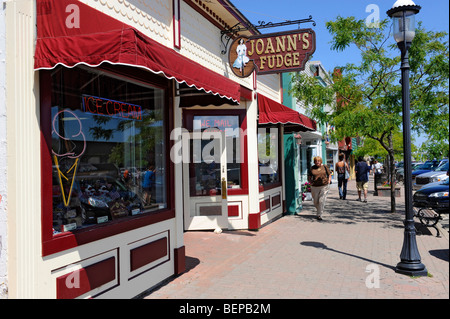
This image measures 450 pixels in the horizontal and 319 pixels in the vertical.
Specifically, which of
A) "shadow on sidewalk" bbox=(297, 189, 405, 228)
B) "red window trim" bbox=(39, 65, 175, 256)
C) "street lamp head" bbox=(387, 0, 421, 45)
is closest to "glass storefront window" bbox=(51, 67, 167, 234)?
"red window trim" bbox=(39, 65, 175, 256)

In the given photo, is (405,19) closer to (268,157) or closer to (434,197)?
(268,157)

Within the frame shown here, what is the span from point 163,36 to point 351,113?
5.26m

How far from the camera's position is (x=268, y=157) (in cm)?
1094

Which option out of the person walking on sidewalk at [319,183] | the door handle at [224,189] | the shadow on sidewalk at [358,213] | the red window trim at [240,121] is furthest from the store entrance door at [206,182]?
the shadow on sidewalk at [358,213]

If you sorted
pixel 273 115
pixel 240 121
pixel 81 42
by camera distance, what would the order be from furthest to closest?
pixel 273 115 → pixel 240 121 → pixel 81 42

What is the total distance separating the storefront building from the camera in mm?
3412

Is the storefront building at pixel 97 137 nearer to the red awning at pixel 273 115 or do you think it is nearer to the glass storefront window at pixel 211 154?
the glass storefront window at pixel 211 154

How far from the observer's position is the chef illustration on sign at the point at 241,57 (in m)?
8.26

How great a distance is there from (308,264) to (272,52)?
415 cm

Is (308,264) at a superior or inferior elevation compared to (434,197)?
inferior

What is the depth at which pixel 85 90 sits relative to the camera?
447 centimetres

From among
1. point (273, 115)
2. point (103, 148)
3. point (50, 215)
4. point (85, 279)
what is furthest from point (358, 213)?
point (50, 215)

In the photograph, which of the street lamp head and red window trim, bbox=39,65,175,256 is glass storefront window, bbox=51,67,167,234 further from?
the street lamp head

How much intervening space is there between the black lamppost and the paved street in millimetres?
193
